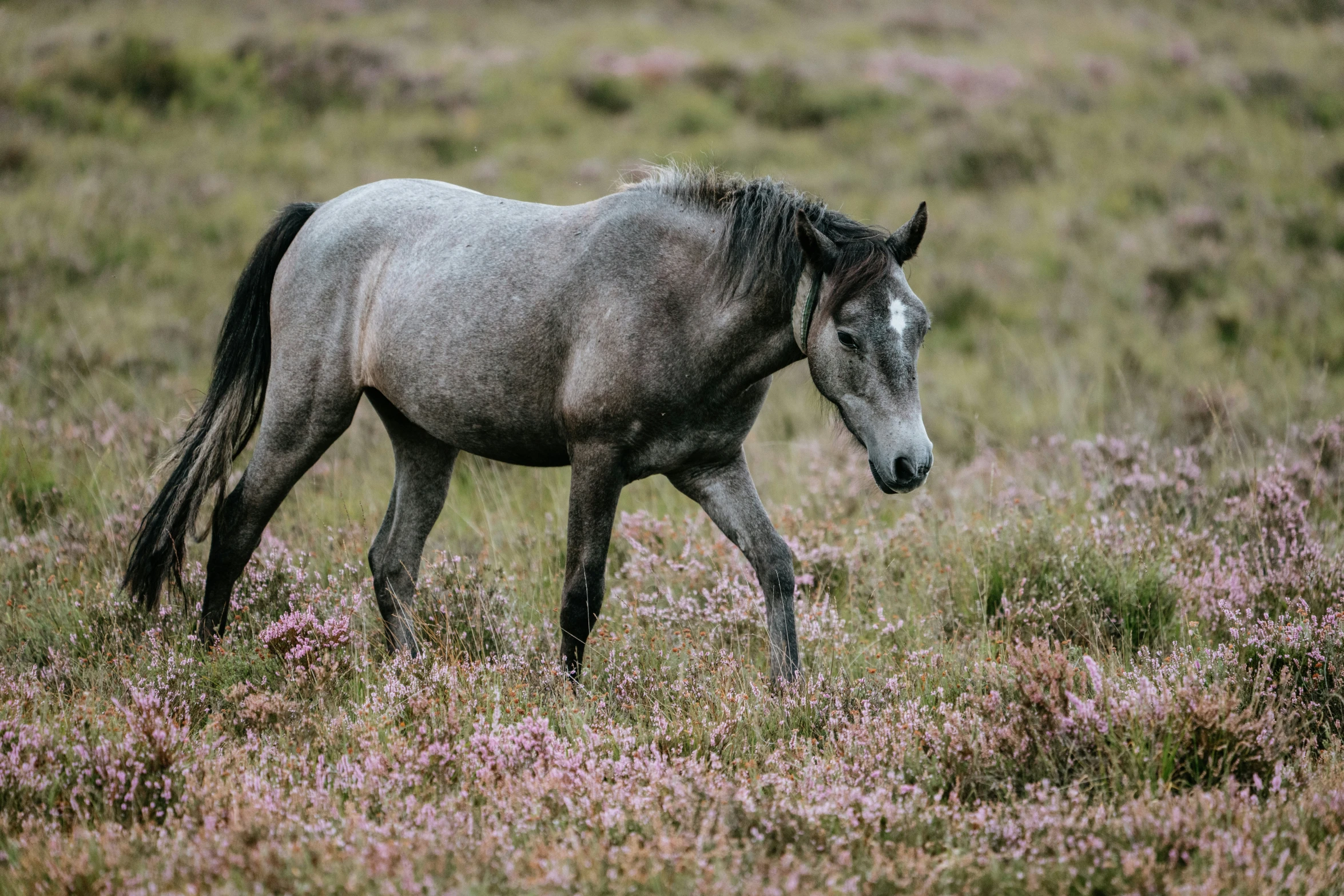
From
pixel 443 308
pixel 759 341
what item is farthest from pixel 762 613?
pixel 443 308

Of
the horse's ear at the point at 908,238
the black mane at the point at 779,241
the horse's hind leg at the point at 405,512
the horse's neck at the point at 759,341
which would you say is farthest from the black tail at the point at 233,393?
the horse's ear at the point at 908,238

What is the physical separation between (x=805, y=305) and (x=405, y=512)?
87.9 inches

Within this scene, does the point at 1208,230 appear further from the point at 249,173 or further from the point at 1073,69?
the point at 249,173

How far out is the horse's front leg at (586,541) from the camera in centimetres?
399

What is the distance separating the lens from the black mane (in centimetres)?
359

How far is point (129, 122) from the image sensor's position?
15.2 meters

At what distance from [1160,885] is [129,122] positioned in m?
16.6

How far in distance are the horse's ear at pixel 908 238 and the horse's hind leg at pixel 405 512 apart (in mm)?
2328

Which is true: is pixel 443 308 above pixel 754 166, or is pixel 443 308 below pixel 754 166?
above

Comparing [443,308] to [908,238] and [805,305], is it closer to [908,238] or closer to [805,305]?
[805,305]

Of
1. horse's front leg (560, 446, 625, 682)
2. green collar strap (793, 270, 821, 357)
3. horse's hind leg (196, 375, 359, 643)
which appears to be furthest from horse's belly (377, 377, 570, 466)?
green collar strap (793, 270, 821, 357)

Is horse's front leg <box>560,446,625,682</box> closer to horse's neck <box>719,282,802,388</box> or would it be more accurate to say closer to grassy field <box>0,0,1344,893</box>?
grassy field <box>0,0,1344,893</box>

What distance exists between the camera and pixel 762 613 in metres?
4.80

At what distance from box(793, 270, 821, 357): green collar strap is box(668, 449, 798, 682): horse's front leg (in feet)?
2.16
